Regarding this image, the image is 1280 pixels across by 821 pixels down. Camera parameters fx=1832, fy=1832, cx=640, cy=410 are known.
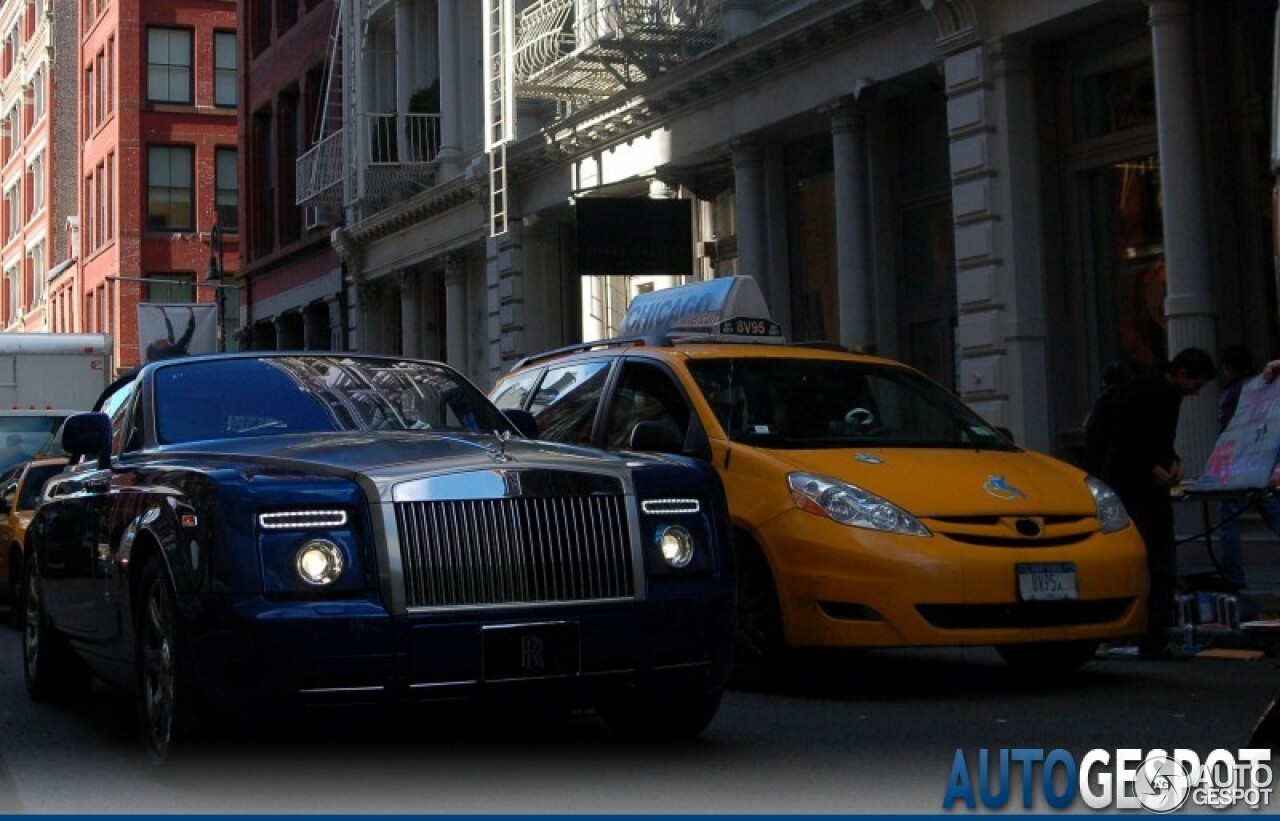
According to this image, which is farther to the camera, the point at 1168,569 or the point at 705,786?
the point at 1168,569

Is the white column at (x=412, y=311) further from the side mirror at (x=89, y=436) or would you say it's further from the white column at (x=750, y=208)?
the side mirror at (x=89, y=436)

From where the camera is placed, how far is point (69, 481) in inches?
342

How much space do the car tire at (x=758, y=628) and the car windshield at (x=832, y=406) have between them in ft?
2.24

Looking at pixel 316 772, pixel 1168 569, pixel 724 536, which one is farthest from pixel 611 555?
pixel 1168 569

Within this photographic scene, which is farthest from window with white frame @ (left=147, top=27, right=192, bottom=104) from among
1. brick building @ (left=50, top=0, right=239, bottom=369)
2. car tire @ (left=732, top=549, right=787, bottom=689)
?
car tire @ (left=732, top=549, right=787, bottom=689)

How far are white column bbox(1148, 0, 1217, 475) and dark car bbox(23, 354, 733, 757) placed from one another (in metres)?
9.44

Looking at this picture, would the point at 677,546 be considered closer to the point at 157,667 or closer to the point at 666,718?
the point at 666,718

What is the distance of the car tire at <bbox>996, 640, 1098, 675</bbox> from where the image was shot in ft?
30.6

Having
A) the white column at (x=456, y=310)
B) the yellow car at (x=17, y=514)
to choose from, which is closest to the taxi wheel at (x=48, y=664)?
the yellow car at (x=17, y=514)

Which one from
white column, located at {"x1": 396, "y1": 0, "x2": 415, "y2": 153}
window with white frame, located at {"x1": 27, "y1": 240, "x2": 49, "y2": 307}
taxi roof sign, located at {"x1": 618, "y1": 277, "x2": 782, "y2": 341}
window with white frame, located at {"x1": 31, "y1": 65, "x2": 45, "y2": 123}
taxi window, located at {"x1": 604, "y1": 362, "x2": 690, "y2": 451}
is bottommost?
taxi window, located at {"x1": 604, "y1": 362, "x2": 690, "y2": 451}

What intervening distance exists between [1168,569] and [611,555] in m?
5.08

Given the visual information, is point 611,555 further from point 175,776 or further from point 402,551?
point 175,776

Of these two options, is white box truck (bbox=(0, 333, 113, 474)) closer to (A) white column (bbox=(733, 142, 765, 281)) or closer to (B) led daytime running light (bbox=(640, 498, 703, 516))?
(A) white column (bbox=(733, 142, 765, 281))

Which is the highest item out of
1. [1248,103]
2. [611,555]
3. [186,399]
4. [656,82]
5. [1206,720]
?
[656,82]
